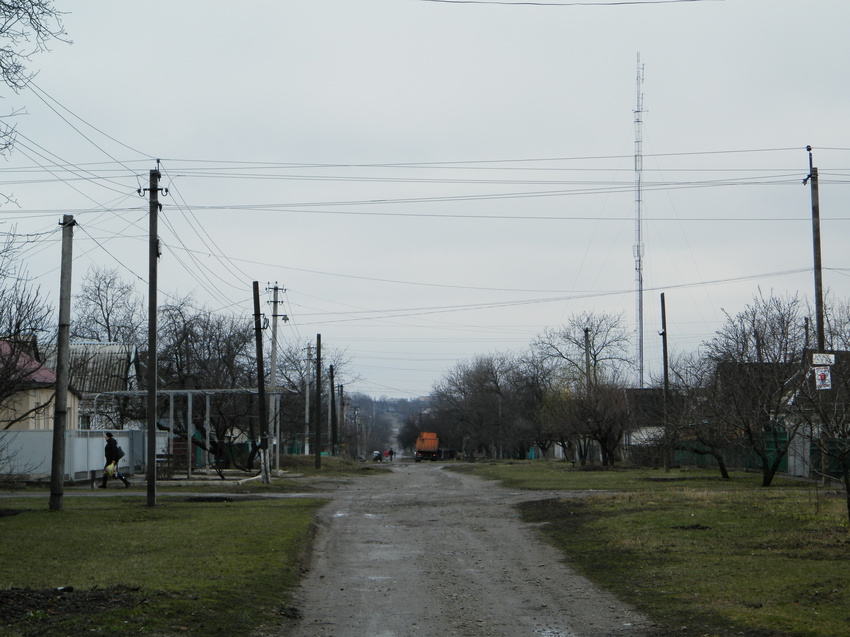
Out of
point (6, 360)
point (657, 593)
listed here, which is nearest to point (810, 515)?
point (657, 593)

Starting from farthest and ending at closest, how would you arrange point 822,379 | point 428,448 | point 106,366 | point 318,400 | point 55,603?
point 428,448 → point 106,366 → point 318,400 → point 822,379 → point 55,603

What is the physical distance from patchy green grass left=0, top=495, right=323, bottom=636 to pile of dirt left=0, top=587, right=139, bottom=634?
3cm

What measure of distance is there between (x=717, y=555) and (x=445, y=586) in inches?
166

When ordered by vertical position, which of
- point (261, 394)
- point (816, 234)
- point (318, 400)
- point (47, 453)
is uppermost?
point (816, 234)

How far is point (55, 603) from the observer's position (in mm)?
8383

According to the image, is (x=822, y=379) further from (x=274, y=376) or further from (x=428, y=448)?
(x=428, y=448)

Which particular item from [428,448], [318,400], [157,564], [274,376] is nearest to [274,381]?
[274,376]

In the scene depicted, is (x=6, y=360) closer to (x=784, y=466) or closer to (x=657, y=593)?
(x=657, y=593)

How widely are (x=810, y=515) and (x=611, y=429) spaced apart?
2917 centimetres

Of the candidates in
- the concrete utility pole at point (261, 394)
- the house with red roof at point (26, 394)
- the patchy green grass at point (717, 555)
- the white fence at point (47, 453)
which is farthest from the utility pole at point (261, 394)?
the patchy green grass at point (717, 555)

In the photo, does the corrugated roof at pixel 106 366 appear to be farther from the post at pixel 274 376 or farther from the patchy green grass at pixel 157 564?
the patchy green grass at pixel 157 564

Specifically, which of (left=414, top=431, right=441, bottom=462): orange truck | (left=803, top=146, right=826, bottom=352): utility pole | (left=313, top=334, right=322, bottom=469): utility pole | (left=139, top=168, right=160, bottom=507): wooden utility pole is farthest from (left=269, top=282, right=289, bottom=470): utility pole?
(left=414, top=431, right=441, bottom=462): orange truck

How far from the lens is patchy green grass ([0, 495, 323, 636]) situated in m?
8.04

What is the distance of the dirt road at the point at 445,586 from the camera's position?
8617 millimetres
